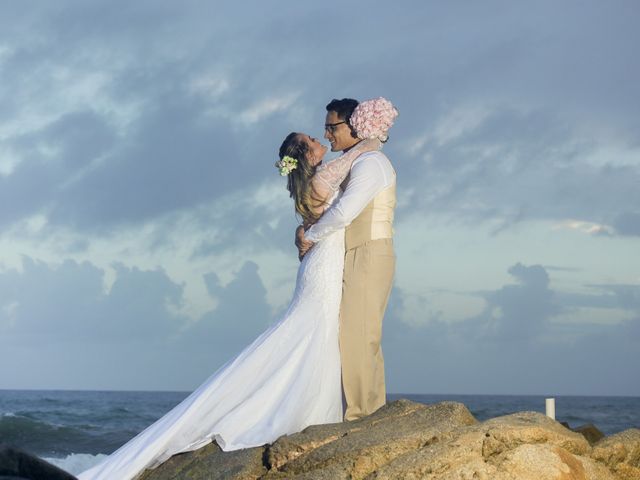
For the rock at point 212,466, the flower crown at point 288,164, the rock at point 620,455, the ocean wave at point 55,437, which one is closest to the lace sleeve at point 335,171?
the flower crown at point 288,164

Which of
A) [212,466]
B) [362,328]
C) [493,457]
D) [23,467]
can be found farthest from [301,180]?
[23,467]

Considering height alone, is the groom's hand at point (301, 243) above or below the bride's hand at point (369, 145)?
below

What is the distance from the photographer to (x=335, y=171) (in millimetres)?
8812

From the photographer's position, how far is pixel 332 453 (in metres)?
6.96

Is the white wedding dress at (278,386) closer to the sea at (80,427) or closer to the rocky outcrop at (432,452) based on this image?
the rocky outcrop at (432,452)

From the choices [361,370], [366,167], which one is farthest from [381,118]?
Result: [361,370]

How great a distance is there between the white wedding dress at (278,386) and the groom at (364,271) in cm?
10

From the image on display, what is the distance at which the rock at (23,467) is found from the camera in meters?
5.55

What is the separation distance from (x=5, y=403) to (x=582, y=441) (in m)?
51.8

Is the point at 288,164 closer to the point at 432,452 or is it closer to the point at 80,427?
the point at 432,452

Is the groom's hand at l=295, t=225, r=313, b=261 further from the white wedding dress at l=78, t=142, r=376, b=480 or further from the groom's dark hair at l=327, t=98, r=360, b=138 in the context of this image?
the groom's dark hair at l=327, t=98, r=360, b=138

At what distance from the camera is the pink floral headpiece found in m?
8.76

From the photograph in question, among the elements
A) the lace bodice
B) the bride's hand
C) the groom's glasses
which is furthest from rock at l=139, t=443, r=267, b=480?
the groom's glasses

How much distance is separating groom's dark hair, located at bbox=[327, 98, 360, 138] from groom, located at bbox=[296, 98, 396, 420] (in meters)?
0.46
